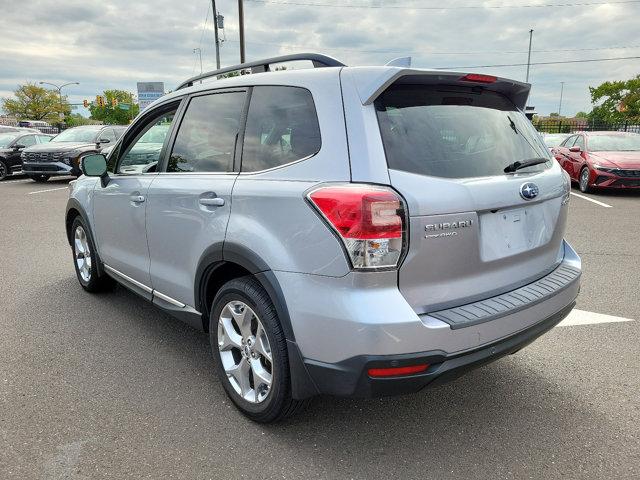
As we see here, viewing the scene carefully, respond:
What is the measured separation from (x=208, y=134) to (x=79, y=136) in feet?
48.3

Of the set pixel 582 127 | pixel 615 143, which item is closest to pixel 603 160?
pixel 615 143

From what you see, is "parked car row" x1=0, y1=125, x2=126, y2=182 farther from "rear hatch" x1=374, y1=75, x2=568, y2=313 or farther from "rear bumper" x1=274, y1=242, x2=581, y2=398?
"rear bumper" x1=274, y1=242, x2=581, y2=398

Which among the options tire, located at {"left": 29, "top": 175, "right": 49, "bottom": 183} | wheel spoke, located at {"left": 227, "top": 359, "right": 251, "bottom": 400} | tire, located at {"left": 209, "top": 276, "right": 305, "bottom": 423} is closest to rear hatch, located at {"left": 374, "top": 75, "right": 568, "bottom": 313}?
tire, located at {"left": 209, "top": 276, "right": 305, "bottom": 423}

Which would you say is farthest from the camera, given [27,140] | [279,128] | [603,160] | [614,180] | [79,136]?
[27,140]

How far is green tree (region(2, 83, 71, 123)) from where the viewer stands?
85688 mm

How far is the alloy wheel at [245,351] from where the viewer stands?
2.54 meters

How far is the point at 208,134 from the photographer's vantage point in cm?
300

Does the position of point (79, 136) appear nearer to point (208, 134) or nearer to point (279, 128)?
point (208, 134)

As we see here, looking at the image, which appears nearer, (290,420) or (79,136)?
(290,420)

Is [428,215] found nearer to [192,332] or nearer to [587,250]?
[192,332]

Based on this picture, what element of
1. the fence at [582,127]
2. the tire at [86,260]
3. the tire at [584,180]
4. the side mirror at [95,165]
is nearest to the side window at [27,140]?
the tire at [86,260]

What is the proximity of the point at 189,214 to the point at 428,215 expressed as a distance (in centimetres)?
144

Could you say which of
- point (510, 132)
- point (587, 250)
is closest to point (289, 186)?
point (510, 132)

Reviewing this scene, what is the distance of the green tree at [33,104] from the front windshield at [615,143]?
307 feet
